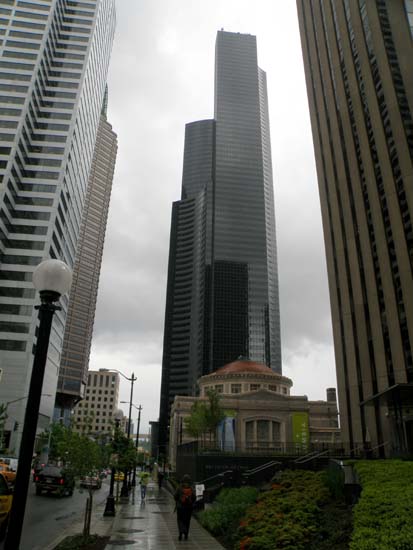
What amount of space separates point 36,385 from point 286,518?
900 centimetres

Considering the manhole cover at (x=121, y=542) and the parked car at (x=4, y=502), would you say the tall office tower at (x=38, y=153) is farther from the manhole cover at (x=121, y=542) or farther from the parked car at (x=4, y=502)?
the manhole cover at (x=121, y=542)

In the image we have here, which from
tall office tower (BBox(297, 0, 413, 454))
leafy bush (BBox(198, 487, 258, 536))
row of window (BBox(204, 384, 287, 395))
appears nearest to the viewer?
leafy bush (BBox(198, 487, 258, 536))

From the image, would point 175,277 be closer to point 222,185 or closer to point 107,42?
point 222,185

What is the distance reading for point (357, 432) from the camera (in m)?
44.2

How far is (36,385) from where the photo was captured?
19.4ft

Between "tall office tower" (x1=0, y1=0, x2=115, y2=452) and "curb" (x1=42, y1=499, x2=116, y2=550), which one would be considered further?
"tall office tower" (x1=0, y1=0, x2=115, y2=452)

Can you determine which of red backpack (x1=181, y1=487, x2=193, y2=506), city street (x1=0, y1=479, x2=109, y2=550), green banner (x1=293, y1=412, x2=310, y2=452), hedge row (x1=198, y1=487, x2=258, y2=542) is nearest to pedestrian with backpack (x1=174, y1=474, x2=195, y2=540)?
red backpack (x1=181, y1=487, x2=193, y2=506)

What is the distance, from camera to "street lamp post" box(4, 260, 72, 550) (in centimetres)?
502

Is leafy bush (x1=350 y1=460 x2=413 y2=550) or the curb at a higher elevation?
leafy bush (x1=350 y1=460 x2=413 y2=550)

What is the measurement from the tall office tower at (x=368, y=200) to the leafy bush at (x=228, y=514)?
17.1 metres

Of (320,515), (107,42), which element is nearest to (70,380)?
(107,42)

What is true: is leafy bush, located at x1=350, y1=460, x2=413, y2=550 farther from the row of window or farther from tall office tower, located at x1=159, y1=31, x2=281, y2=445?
tall office tower, located at x1=159, y1=31, x2=281, y2=445

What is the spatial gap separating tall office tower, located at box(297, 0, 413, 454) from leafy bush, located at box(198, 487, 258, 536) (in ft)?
56.2

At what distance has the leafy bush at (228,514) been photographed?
1497cm
